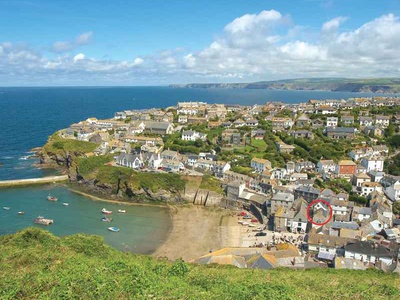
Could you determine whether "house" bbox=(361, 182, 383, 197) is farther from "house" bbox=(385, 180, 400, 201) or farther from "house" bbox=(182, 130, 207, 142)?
"house" bbox=(182, 130, 207, 142)

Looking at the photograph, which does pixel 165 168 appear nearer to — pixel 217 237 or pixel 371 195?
pixel 217 237

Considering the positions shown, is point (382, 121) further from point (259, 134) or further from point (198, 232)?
point (198, 232)

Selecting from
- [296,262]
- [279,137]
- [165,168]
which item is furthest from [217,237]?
[279,137]

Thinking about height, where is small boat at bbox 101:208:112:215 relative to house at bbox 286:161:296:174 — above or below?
below

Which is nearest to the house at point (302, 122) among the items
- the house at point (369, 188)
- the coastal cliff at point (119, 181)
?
the house at point (369, 188)

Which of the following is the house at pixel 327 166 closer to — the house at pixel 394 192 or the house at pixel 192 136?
the house at pixel 394 192

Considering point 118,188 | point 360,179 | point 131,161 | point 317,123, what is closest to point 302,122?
point 317,123

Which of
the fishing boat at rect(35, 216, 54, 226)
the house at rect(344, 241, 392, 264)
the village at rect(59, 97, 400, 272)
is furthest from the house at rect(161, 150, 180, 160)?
the house at rect(344, 241, 392, 264)
